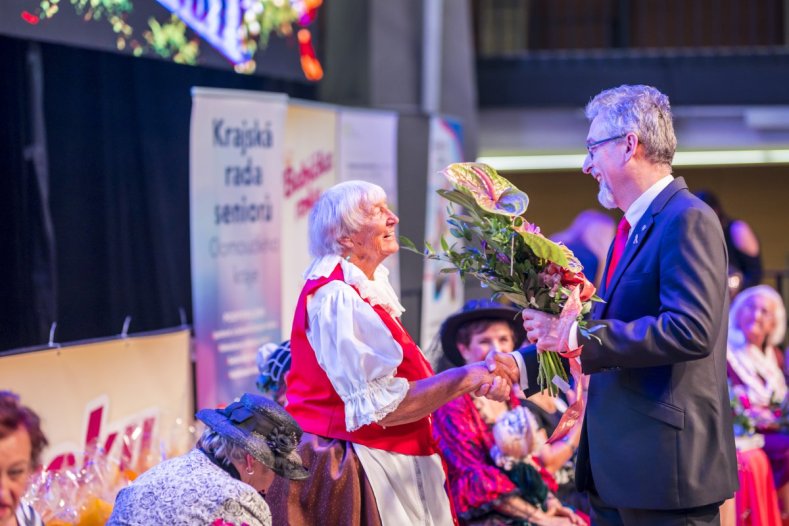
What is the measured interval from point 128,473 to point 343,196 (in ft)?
5.63

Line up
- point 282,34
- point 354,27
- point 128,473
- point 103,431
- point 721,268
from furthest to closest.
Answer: point 354,27 → point 282,34 → point 103,431 → point 128,473 → point 721,268

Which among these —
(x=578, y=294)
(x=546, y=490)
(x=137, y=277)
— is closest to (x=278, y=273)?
(x=137, y=277)

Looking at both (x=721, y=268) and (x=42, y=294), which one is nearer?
(x=721, y=268)

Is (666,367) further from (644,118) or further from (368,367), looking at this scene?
(368,367)

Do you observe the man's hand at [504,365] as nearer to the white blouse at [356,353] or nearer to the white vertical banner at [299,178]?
the white blouse at [356,353]

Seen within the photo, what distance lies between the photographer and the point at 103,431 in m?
4.32

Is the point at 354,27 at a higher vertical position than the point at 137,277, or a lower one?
higher

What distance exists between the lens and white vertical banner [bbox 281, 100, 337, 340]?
5.67 m

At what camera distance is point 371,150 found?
20.9 feet

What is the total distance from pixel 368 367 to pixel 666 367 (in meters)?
0.70

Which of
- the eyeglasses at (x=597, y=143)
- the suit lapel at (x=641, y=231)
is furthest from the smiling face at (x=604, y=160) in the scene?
the suit lapel at (x=641, y=231)

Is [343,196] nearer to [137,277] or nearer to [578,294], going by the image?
[578,294]

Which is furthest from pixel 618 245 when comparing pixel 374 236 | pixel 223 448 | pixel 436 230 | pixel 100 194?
pixel 436 230

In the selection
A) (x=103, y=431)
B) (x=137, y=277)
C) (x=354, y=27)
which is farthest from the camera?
(x=354, y=27)
